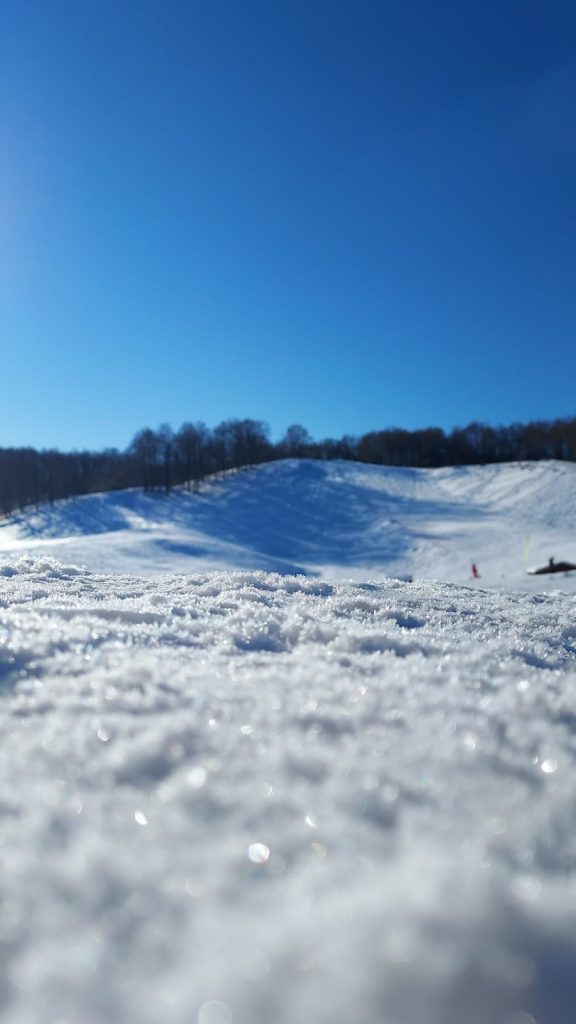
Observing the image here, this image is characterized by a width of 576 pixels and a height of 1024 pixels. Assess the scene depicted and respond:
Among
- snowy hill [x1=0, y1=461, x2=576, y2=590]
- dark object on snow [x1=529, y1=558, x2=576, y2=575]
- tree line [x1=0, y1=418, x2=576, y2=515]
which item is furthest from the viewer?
tree line [x1=0, y1=418, x2=576, y2=515]

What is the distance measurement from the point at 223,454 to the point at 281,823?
203 ft

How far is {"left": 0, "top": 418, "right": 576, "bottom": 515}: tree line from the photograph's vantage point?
5581 centimetres

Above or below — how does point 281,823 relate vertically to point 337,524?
above

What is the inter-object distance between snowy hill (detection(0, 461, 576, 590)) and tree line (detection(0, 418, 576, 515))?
20.0ft

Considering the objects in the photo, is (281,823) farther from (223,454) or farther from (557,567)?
(223,454)

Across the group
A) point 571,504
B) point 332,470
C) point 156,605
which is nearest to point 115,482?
point 332,470

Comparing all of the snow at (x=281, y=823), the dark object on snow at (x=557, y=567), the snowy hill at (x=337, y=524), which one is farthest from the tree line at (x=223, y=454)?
the snow at (x=281, y=823)

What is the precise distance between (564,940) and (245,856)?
0.49 m

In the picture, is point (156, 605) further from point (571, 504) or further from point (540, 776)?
point (571, 504)

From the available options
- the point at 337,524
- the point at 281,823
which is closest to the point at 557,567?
the point at 337,524

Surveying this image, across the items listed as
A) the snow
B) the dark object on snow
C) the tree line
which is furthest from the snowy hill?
the snow

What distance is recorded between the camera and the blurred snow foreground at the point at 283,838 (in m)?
0.72

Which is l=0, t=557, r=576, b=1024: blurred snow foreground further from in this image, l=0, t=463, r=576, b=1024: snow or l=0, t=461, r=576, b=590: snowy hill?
l=0, t=461, r=576, b=590: snowy hill

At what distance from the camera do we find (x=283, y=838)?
0.96 metres
